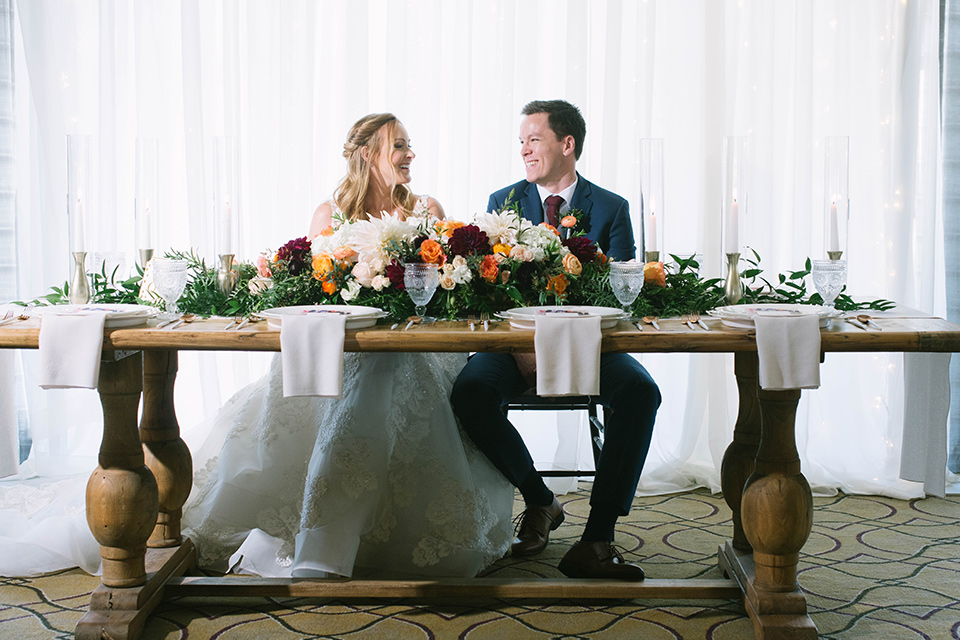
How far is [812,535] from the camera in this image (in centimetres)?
294

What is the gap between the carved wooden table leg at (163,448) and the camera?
2.45m

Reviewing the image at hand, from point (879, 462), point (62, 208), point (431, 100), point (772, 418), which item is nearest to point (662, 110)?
point (431, 100)

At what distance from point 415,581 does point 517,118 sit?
2.04 meters

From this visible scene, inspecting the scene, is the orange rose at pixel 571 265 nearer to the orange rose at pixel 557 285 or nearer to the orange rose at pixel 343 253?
the orange rose at pixel 557 285

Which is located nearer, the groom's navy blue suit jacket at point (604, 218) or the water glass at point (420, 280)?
the water glass at point (420, 280)

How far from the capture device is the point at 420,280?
2.04m

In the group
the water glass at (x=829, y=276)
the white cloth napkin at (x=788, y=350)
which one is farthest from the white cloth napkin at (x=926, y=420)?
the white cloth napkin at (x=788, y=350)

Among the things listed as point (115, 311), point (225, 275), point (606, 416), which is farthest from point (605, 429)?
point (115, 311)

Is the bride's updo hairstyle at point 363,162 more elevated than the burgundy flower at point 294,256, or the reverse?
the bride's updo hairstyle at point 363,162

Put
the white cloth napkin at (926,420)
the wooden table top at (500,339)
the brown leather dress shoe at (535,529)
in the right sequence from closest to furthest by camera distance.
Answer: the wooden table top at (500,339) < the brown leather dress shoe at (535,529) < the white cloth napkin at (926,420)

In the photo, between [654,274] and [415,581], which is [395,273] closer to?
[654,274]

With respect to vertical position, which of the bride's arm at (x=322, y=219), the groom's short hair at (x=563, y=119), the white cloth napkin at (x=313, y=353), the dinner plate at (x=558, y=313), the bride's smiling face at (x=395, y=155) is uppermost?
the groom's short hair at (x=563, y=119)

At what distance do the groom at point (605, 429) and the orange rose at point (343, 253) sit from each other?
55 centimetres

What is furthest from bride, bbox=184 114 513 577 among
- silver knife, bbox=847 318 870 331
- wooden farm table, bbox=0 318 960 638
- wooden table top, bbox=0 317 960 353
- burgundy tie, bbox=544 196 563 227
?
silver knife, bbox=847 318 870 331
